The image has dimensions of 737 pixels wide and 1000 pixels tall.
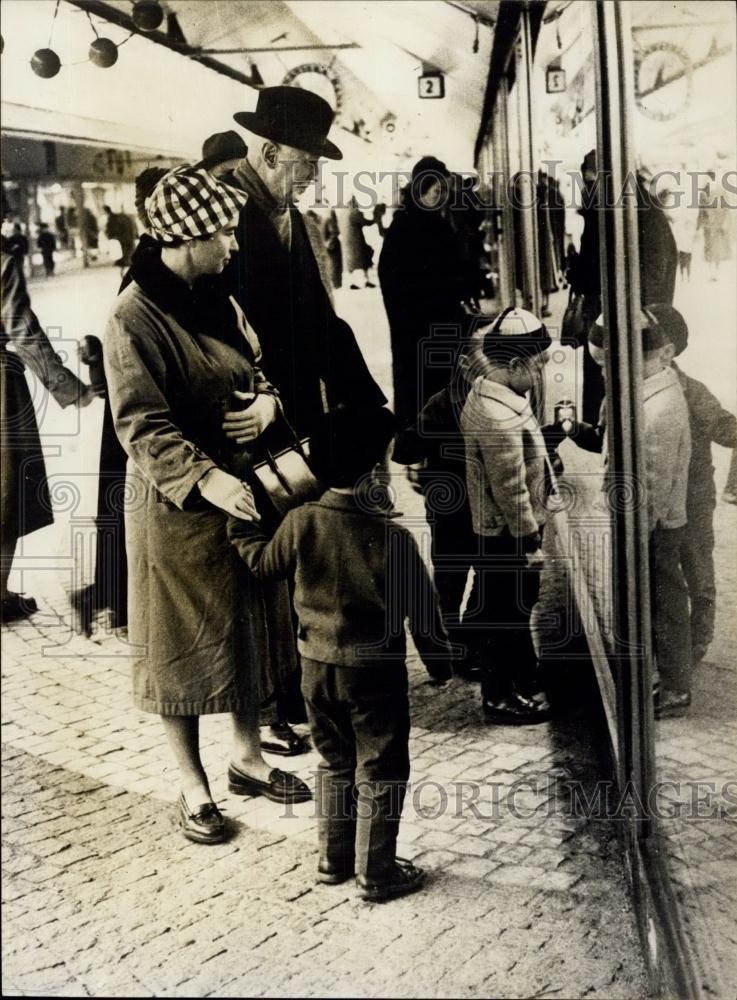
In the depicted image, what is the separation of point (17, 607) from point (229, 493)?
3.11 ft

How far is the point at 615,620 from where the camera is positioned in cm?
329

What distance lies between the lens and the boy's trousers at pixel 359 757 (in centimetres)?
329

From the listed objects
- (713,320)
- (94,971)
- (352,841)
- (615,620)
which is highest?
(713,320)

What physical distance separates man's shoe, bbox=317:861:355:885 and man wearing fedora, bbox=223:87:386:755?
54.2 inches

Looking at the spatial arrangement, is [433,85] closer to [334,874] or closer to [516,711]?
[516,711]

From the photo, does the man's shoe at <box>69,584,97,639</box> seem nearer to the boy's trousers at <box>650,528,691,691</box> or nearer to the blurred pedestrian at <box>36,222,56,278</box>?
the blurred pedestrian at <box>36,222,56,278</box>

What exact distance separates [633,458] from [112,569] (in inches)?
68.4

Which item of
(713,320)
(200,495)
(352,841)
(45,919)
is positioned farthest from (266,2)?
(45,919)

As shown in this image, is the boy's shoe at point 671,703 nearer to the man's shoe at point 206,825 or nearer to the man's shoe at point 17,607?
the man's shoe at point 206,825

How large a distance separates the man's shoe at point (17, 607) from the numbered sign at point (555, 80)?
238 cm

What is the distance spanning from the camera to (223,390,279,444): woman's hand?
329cm

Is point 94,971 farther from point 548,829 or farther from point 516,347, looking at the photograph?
point 516,347

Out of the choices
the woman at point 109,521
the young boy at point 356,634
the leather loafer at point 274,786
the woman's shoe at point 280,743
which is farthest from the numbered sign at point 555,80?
the leather loafer at point 274,786

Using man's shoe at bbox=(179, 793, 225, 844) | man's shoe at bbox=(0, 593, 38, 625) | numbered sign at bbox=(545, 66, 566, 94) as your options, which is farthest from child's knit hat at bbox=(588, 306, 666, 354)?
man's shoe at bbox=(0, 593, 38, 625)
